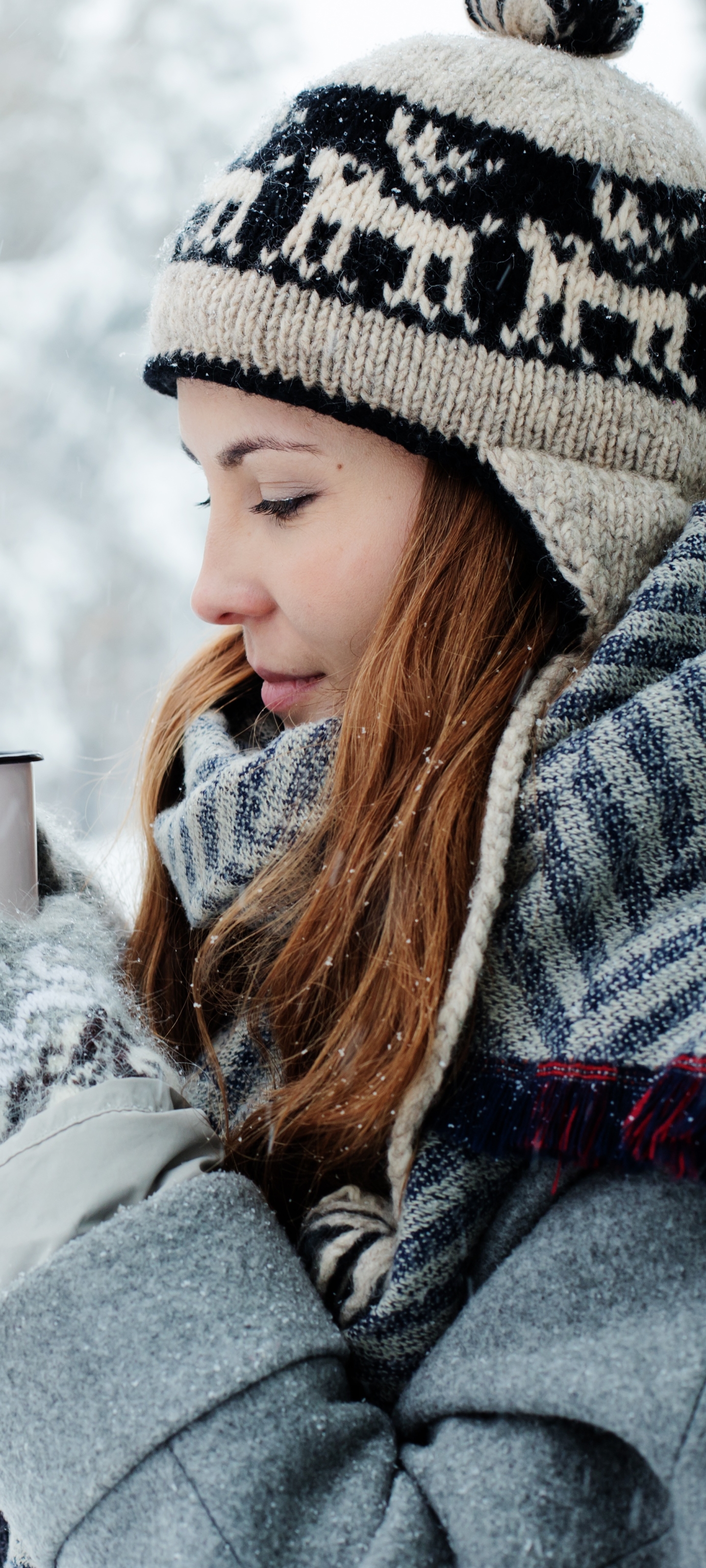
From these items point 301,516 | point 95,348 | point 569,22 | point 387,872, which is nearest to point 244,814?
point 387,872

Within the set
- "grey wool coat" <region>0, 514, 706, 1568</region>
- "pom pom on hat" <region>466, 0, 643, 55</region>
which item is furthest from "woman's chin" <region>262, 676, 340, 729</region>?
"pom pom on hat" <region>466, 0, 643, 55</region>

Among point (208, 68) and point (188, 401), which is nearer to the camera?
point (188, 401)

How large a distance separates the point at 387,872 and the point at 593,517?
35 cm

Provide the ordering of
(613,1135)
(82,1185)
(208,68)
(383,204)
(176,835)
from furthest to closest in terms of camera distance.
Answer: (208,68) < (176,835) < (383,204) < (82,1185) < (613,1135)

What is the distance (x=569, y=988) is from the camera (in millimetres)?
645

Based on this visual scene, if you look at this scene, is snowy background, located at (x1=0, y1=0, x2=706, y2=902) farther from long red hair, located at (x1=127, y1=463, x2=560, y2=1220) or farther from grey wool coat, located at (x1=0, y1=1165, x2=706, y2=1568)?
grey wool coat, located at (x1=0, y1=1165, x2=706, y2=1568)

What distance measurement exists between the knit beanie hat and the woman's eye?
3.1 inches

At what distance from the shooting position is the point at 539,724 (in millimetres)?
728

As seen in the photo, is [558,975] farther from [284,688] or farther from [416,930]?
[284,688]

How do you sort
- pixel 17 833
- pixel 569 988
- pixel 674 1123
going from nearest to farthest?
pixel 674 1123, pixel 569 988, pixel 17 833

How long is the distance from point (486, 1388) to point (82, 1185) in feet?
0.98

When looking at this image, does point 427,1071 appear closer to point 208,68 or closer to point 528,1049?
point 528,1049

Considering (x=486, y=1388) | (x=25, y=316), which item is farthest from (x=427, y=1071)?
(x=25, y=316)

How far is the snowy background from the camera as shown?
183cm
